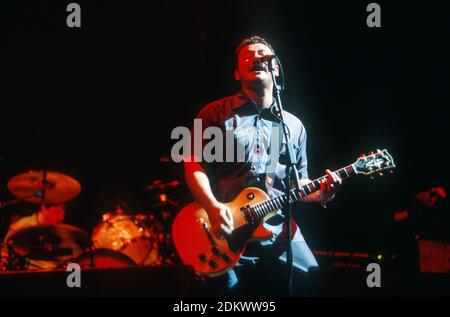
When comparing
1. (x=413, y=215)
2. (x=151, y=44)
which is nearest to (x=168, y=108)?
(x=151, y=44)

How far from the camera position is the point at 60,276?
9.75 ft

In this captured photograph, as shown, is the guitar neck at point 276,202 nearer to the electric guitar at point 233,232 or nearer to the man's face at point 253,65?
the electric guitar at point 233,232

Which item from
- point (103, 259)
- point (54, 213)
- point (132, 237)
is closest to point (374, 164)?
point (103, 259)

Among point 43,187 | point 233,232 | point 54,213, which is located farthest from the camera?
point 54,213

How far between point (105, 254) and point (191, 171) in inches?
91.0

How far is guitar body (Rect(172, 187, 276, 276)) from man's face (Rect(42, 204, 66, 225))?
3.05 meters

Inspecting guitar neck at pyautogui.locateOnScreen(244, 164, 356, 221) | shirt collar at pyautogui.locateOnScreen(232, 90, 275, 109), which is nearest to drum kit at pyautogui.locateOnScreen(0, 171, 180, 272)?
guitar neck at pyautogui.locateOnScreen(244, 164, 356, 221)

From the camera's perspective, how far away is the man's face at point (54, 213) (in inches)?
215

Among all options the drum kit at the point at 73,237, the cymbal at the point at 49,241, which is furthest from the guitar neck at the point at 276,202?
the cymbal at the point at 49,241

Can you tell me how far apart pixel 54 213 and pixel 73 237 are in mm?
1035

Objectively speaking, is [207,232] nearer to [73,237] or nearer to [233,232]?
[233,232]

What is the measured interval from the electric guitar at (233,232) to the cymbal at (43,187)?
253 centimetres

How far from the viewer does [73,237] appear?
4707mm
